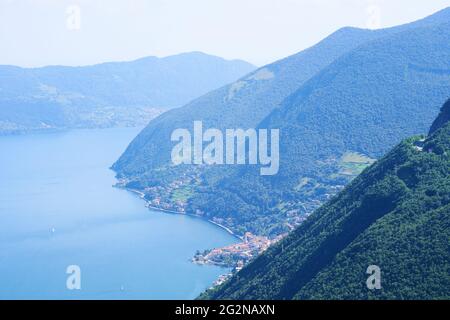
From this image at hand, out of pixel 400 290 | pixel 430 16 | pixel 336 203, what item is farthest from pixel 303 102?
pixel 400 290

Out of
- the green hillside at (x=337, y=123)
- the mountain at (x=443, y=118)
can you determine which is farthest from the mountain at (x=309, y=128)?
the mountain at (x=443, y=118)

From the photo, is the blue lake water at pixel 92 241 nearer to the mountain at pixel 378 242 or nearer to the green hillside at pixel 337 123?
the green hillside at pixel 337 123

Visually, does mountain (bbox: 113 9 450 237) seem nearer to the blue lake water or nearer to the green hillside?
the green hillside

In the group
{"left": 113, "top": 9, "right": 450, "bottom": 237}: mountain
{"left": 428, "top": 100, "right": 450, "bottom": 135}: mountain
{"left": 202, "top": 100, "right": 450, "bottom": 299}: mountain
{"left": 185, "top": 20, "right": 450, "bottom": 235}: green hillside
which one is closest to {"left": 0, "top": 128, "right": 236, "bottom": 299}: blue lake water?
{"left": 113, "top": 9, "right": 450, "bottom": 237}: mountain

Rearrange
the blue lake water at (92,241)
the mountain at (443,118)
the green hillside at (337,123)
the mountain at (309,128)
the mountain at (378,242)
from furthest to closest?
the mountain at (309,128)
the green hillside at (337,123)
the blue lake water at (92,241)
the mountain at (443,118)
the mountain at (378,242)

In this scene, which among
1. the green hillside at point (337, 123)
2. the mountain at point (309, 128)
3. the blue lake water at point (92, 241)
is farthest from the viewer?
the mountain at point (309, 128)

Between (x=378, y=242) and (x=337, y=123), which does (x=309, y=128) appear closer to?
(x=337, y=123)

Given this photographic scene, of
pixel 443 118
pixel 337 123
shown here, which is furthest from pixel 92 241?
pixel 337 123

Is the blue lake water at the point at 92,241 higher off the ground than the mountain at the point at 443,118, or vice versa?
the mountain at the point at 443,118

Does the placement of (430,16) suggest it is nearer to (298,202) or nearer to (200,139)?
(200,139)
